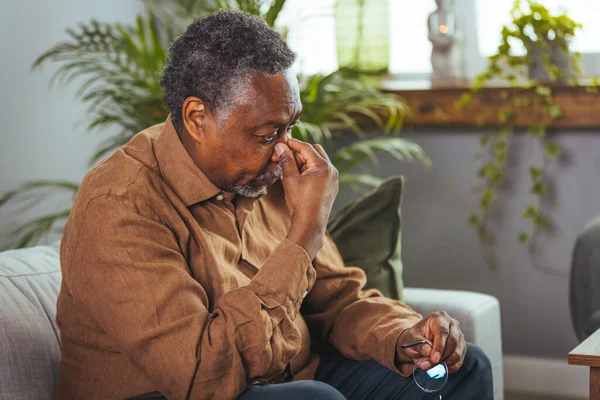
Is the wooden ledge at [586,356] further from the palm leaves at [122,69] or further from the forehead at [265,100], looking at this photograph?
the palm leaves at [122,69]

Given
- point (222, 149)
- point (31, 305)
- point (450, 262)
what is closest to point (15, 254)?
point (31, 305)

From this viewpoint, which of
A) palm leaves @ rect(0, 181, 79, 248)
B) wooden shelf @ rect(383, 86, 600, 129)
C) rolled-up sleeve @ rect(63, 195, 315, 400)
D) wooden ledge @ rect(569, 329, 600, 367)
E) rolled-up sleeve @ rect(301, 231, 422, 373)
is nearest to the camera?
rolled-up sleeve @ rect(63, 195, 315, 400)

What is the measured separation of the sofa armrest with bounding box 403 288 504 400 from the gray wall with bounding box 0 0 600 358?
0.84 m

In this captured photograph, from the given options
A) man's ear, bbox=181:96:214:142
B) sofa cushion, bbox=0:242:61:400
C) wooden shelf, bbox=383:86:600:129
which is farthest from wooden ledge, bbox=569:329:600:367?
wooden shelf, bbox=383:86:600:129

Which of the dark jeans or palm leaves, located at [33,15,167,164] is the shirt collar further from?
palm leaves, located at [33,15,167,164]

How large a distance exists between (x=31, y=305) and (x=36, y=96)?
3.86ft

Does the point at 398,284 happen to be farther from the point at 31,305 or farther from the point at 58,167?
the point at 58,167

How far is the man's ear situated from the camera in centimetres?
152

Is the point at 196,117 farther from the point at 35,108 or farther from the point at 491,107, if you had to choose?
the point at 491,107

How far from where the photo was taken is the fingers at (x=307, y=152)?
5.12 feet

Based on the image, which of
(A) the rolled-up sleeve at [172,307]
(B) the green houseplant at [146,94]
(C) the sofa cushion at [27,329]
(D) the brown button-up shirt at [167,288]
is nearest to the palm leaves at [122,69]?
(B) the green houseplant at [146,94]

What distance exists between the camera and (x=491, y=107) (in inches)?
113

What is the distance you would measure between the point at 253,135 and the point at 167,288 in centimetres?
32

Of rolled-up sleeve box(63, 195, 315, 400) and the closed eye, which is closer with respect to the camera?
rolled-up sleeve box(63, 195, 315, 400)
